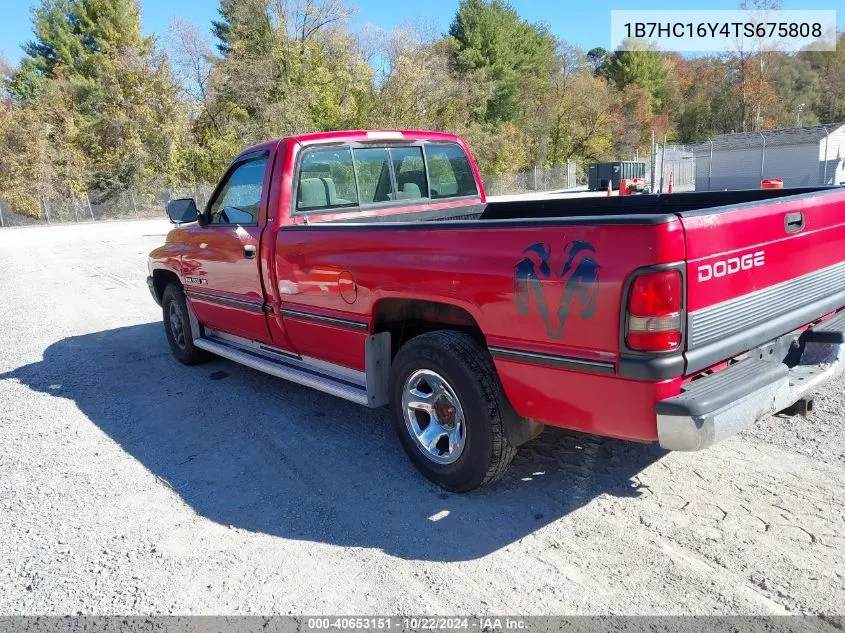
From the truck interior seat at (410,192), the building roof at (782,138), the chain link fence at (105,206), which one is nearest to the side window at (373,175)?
the truck interior seat at (410,192)

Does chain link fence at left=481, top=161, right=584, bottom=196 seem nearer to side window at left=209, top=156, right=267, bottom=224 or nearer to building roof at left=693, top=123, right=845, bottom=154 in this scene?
building roof at left=693, top=123, right=845, bottom=154

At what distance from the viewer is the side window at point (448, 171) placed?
5.35 metres

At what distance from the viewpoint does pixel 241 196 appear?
4.96m

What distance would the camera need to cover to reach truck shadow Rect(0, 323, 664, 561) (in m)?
3.21

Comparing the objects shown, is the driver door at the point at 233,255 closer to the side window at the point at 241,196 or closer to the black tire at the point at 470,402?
the side window at the point at 241,196

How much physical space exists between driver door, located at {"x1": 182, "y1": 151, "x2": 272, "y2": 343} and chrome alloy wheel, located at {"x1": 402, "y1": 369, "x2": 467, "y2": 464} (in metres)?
1.68

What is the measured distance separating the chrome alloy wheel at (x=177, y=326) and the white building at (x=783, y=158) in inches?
1148

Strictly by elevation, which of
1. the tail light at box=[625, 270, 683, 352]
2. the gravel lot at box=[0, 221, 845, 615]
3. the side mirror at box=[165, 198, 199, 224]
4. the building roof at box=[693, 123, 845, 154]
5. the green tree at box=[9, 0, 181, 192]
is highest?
the green tree at box=[9, 0, 181, 192]

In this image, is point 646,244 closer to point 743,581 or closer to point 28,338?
point 743,581

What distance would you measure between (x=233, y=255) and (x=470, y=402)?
252 centimetres

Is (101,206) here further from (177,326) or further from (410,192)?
(410,192)

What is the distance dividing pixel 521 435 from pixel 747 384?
1089 millimetres

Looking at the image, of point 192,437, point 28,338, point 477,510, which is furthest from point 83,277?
point 477,510

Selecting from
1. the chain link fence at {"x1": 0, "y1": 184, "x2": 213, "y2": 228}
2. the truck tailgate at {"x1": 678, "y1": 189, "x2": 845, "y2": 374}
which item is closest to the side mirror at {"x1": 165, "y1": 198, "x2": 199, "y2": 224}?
the truck tailgate at {"x1": 678, "y1": 189, "x2": 845, "y2": 374}
